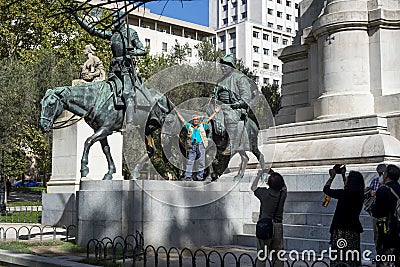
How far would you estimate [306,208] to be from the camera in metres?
12.6

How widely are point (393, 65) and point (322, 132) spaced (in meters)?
2.86

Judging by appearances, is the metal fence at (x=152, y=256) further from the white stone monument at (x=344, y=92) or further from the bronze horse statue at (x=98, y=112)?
the white stone monument at (x=344, y=92)

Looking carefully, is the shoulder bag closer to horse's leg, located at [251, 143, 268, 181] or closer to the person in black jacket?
the person in black jacket

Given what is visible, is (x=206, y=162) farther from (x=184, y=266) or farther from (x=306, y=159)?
(x=184, y=266)

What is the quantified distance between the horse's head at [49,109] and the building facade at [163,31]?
71783mm

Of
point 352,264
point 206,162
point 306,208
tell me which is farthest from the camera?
point 206,162

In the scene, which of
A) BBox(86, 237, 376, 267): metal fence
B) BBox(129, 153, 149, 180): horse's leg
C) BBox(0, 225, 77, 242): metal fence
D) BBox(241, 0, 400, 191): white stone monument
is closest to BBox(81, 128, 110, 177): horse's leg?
BBox(129, 153, 149, 180): horse's leg

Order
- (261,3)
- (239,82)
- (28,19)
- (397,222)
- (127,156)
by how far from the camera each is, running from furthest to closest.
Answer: (261,3), (28,19), (127,156), (239,82), (397,222)

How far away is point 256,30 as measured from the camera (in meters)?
98.1

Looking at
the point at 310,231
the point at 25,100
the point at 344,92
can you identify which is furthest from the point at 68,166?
the point at 25,100

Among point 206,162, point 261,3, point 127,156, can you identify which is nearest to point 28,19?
point 127,156

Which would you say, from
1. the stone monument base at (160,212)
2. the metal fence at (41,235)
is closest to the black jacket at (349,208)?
the stone monument base at (160,212)

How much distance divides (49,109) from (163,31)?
8070 cm

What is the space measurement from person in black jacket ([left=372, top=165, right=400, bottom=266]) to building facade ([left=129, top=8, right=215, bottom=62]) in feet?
253
